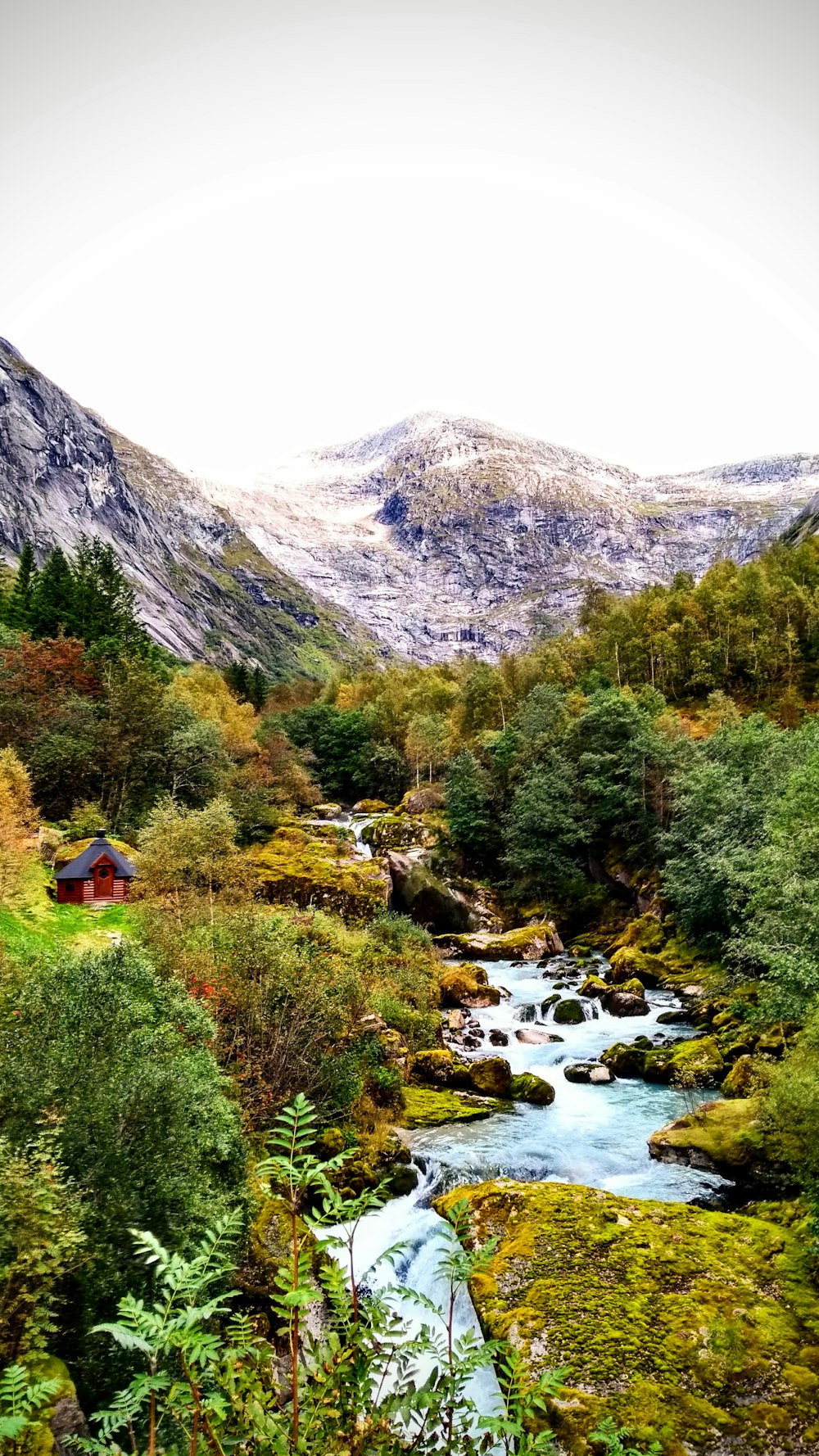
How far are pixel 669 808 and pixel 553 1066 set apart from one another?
81.1 ft

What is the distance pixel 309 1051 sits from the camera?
57.6 feet

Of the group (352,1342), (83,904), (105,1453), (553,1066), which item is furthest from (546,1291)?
(83,904)

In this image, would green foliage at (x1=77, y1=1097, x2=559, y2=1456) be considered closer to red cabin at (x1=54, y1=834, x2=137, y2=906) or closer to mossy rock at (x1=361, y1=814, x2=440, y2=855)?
red cabin at (x1=54, y1=834, x2=137, y2=906)

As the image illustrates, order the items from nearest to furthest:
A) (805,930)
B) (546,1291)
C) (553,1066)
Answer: (546,1291) < (805,930) < (553,1066)

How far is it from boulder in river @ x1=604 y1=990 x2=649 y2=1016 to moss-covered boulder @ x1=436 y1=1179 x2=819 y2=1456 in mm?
16982

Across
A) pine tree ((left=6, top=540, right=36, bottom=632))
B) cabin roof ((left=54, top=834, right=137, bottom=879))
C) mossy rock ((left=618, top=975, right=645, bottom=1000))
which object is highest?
pine tree ((left=6, top=540, right=36, bottom=632))

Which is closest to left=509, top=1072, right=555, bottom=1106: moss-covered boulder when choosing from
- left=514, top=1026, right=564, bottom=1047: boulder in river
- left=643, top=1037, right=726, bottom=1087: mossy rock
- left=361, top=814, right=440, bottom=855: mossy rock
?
left=643, top=1037, right=726, bottom=1087: mossy rock

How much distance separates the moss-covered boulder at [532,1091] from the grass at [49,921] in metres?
12.9

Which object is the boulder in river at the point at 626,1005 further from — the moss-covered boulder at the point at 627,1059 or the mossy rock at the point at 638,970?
the moss-covered boulder at the point at 627,1059

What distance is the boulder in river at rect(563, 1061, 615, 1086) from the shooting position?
23422 millimetres

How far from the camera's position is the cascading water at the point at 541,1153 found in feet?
47.8

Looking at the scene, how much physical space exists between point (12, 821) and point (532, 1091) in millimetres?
20218

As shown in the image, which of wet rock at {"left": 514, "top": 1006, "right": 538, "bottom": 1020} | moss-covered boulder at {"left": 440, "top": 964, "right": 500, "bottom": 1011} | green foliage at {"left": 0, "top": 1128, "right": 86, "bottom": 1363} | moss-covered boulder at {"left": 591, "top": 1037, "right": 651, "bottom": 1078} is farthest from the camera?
moss-covered boulder at {"left": 440, "top": 964, "right": 500, "bottom": 1011}

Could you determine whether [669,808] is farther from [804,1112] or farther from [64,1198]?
[64,1198]
